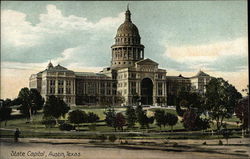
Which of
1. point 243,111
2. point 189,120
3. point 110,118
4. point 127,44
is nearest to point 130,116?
point 110,118

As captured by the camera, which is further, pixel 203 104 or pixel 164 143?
pixel 203 104

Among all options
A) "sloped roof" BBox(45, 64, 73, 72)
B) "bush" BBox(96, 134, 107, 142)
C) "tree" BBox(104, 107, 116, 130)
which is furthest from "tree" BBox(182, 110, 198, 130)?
"sloped roof" BBox(45, 64, 73, 72)

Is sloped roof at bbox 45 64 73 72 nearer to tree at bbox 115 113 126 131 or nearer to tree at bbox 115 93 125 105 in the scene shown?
tree at bbox 115 113 126 131

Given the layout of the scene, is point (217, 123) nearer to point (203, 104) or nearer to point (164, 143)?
point (203, 104)

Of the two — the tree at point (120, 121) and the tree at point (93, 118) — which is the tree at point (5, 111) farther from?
the tree at point (120, 121)

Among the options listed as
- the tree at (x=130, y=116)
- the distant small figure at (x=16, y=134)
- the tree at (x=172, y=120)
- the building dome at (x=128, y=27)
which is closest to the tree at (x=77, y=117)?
the tree at (x=130, y=116)

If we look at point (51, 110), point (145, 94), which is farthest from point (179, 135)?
point (145, 94)
